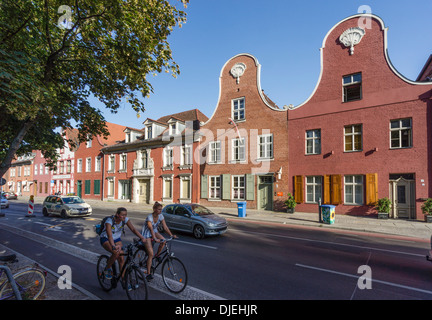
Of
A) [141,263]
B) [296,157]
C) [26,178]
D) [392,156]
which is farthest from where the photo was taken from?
[26,178]

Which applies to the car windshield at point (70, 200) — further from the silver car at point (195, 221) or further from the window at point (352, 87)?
the window at point (352, 87)

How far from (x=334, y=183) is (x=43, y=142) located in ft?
57.6

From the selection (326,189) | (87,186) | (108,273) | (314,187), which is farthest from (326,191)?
(87,186)

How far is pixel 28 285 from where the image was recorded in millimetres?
4062

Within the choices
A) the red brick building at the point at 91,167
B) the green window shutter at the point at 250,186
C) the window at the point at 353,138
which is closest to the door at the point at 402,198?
the window at the point at 353,138

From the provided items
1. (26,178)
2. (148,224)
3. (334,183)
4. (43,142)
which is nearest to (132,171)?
(43,142)

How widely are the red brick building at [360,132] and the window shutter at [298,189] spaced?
0.04 m

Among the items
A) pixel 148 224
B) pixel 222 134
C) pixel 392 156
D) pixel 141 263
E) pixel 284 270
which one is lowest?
pixel 284 270

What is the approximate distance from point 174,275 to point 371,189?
15.4 meters

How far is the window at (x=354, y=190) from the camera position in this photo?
16.1 meters
